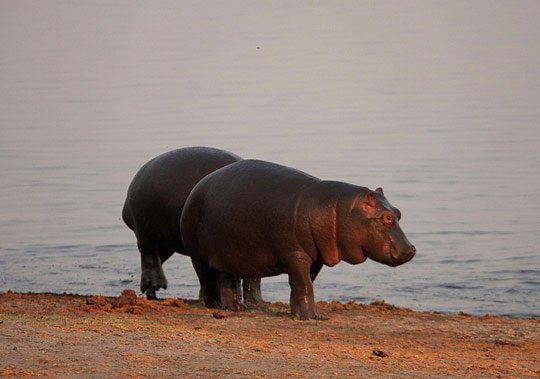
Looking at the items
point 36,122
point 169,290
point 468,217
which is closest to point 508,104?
point 36,122

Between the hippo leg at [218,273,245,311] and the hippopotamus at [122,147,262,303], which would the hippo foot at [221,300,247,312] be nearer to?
the hippo leg at [218,273,245,311]

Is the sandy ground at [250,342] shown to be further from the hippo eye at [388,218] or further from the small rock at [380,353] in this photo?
the hippo eye at [388,218]

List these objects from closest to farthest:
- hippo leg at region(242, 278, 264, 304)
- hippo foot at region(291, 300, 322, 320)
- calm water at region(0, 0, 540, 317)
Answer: hippo foot at region(291, 300, 322, 320) → hippo leg at region(242, 278, 264, 304) → calm water at region(0, 0, 540, 317)

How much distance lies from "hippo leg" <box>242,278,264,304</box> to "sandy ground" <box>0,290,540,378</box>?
1.48 feet

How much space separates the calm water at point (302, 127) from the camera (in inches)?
742

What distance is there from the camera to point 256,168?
45.2ft

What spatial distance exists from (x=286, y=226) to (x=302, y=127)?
56.2ft

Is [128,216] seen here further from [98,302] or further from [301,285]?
[301,285]

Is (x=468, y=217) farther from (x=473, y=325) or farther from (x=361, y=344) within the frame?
(x=361, y=344)

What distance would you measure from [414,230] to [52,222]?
16.8ft

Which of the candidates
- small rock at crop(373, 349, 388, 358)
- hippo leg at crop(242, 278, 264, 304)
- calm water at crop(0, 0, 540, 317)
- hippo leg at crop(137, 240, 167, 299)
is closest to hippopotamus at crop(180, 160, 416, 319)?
hippo leg at crop(242, 278, 264, 304)

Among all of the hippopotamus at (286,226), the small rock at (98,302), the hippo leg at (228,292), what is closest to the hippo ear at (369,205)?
the hippopotamus at (286,226)

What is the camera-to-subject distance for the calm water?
18.9 metres

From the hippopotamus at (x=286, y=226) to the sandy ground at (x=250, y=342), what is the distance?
46cm
